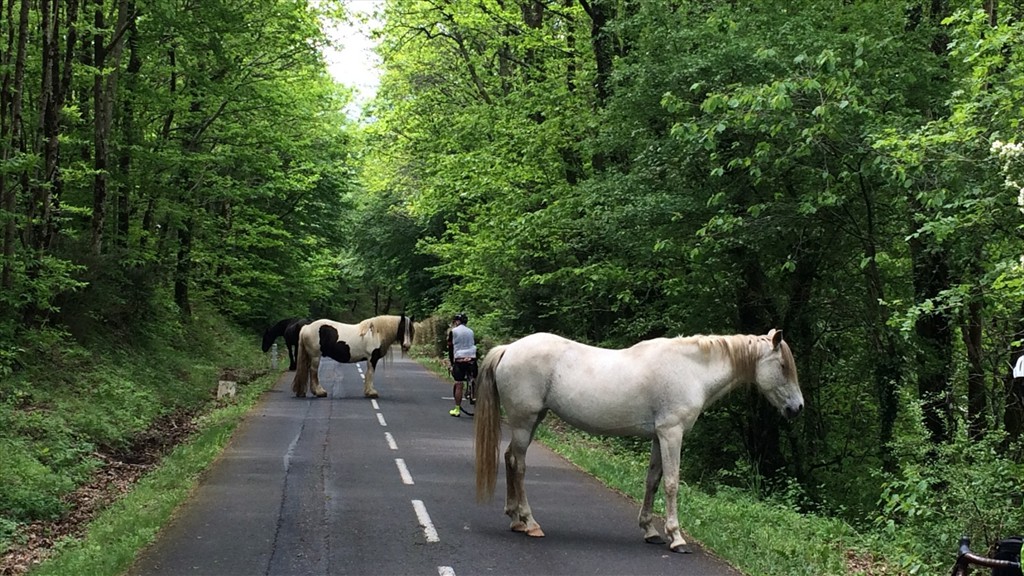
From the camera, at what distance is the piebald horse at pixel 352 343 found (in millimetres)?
21906

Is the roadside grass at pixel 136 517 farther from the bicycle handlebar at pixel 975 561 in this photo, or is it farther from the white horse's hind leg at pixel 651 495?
the bicycle handlebar at pixel 975 561

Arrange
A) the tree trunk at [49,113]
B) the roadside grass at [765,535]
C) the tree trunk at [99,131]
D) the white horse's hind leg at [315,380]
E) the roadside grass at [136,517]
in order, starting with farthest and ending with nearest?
the white horse's hind leg at [315,380] < the tree trunk at [99,131] < the tree trunk at [49,113] < the roadside grass at [765,535] < the roadside grass at [136,517]

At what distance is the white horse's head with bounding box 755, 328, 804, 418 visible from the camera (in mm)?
8078

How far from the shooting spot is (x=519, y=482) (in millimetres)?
8172

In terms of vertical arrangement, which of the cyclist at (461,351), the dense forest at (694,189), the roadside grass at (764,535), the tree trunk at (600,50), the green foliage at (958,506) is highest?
the tree trunk at (600,50)

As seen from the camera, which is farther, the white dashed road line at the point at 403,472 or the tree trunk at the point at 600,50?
the tree trunk at the point at 600,50

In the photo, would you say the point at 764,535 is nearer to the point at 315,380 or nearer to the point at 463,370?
the point at 463,370

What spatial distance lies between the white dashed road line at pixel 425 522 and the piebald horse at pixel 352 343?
12580 mm

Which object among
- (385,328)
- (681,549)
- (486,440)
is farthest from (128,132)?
(681,549)

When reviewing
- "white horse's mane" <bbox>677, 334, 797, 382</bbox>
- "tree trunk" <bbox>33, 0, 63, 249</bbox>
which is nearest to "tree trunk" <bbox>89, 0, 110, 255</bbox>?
"tree trunk" <bbox>33, 0, 63, 249</bbox>

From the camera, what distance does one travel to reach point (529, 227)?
62.1ft

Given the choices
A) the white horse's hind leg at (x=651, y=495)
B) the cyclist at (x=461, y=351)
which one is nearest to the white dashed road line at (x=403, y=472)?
the white horse's hind leg at (x=651, y=495)

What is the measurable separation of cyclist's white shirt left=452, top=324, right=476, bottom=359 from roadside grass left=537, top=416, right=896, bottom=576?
680 cm

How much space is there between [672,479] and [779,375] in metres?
1.47
